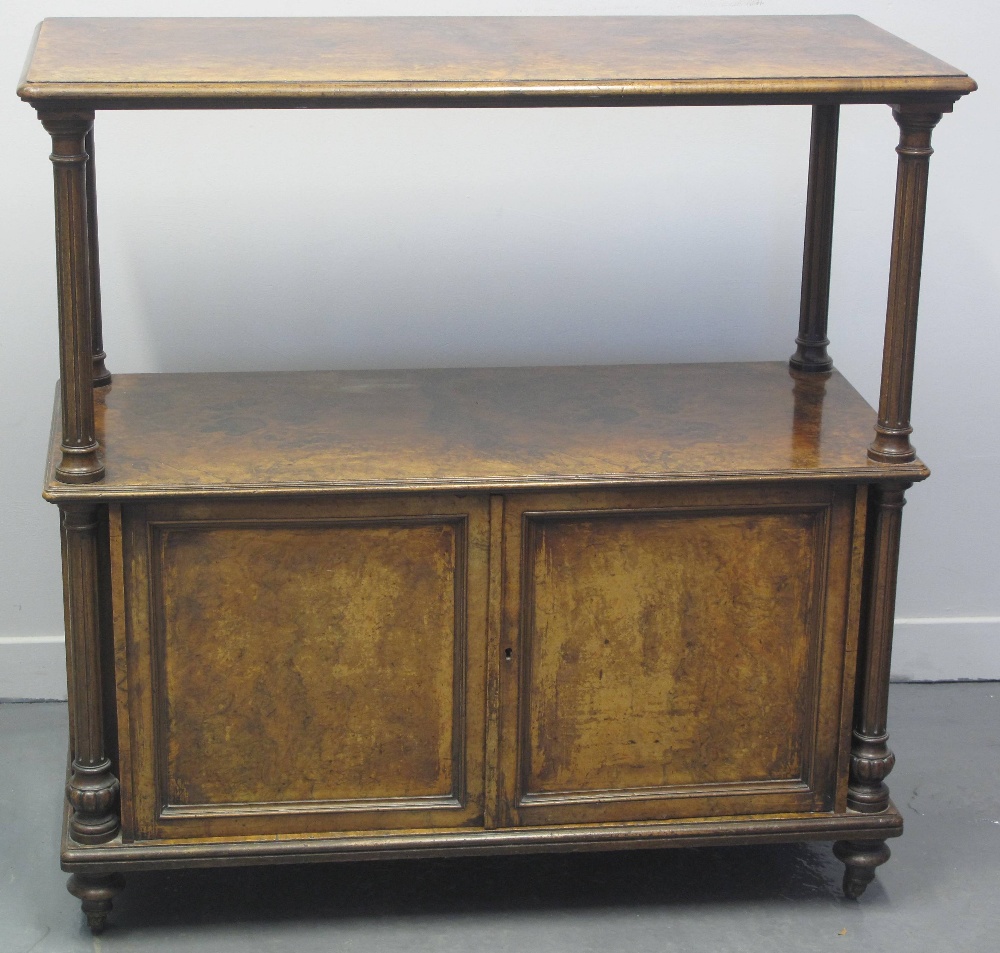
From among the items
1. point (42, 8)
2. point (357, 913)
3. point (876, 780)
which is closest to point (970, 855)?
point (876, 780)

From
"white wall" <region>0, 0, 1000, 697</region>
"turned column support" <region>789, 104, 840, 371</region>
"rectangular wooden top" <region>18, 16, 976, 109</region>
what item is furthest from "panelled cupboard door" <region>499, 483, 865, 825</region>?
"white wall" <region>0, 0, 1000, 697</region>

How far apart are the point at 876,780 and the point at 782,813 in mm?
203

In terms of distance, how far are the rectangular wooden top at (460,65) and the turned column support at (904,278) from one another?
66 mm

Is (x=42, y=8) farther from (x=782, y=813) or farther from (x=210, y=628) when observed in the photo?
(x=782, y=813)

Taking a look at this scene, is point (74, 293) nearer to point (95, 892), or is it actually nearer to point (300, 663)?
point (300, 663)

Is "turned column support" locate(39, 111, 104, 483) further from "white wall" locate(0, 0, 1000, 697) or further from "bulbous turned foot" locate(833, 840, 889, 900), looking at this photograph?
"bulbous turned foot" locate(833, 840, 889, 900)

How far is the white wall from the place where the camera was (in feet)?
12.8

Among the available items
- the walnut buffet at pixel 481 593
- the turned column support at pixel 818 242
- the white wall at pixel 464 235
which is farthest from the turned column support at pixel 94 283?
the turned column support at pixel 818 242

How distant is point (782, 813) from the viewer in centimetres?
343

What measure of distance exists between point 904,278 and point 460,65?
0.91 m

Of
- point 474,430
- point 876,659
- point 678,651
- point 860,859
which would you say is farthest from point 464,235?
point 860,859

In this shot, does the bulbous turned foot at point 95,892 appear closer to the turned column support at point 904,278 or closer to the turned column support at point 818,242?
the turned column support at point 904,278

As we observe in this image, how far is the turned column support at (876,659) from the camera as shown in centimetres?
325

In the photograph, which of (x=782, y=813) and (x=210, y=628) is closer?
(x=210, y=628)
